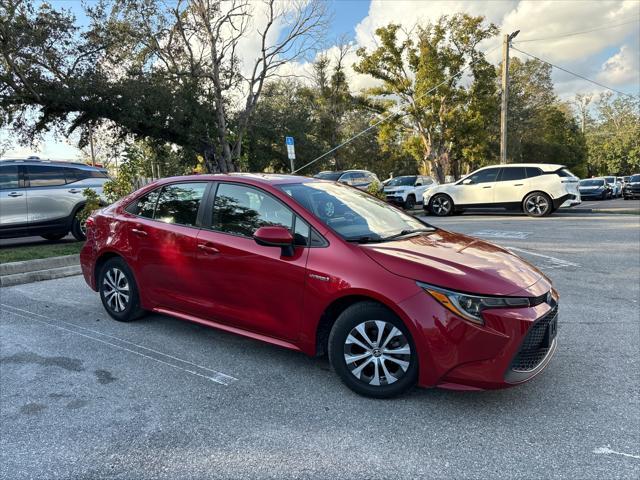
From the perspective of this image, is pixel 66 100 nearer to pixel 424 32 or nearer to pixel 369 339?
pixel 369 339

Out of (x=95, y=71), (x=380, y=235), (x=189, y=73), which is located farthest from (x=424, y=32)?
(x=380, y=235)

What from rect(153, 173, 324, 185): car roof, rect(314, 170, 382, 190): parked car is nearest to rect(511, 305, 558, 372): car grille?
rect(153, 173, 324, 185): car roof

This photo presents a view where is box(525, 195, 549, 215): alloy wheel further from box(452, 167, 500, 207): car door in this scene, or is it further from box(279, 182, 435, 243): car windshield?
box(279, 182, 435, 243): car windshield

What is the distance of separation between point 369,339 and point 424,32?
30.2 metres

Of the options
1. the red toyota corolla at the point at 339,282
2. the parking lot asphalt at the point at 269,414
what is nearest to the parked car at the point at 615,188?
the parking lot asphalt at the point at 269,414

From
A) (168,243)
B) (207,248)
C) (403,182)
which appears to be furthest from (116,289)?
(403,182)

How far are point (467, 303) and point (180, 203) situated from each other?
2.83 metres

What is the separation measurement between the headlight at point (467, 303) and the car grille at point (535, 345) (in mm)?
257

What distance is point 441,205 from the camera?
17047mm

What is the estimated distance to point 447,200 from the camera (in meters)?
16.9

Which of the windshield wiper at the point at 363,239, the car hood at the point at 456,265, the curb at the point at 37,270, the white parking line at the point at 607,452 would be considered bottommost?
the white parking line at the point at 607,452

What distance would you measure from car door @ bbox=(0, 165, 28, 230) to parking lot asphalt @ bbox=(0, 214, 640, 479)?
17.2 feet

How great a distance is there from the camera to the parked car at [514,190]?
1491cm

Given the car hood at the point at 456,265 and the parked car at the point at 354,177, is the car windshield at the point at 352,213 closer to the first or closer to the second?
the car hood at the point at 456,265
